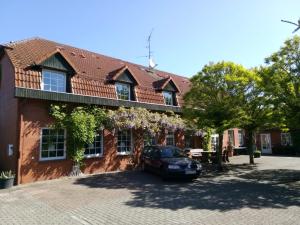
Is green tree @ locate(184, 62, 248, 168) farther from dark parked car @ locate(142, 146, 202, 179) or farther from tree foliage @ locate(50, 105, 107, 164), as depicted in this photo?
tree foliage @ locate(50, 105, 107, 164)

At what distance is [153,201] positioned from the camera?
35.3ft

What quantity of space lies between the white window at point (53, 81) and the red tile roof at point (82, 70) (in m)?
0.51

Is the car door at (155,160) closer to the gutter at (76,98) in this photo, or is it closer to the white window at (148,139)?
the white window at (148,139)

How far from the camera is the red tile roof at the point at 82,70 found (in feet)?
51.8

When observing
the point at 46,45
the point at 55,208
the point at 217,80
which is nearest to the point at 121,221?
the point at 55,208

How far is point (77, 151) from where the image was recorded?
16.5 meters

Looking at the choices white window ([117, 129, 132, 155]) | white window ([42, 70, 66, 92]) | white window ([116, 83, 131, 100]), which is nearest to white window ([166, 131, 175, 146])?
white window ([117, 129, 132, 155])

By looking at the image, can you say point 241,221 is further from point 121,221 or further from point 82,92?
point 82,92

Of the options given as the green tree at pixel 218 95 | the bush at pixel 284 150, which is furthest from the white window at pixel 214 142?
the bush at pixel 284 150

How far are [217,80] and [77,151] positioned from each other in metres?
9.11

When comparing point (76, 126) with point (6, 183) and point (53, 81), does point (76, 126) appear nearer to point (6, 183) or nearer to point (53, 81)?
point (53, 81)

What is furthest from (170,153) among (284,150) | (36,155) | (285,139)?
(285,139)

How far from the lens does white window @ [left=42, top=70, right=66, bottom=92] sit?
16.5 m

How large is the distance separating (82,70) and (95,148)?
5.07 meters
